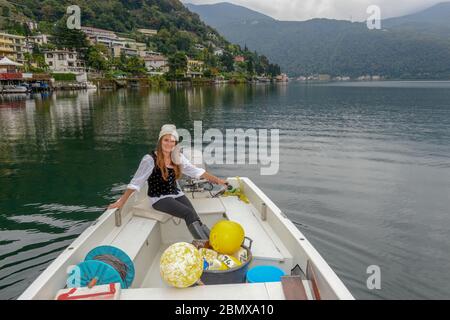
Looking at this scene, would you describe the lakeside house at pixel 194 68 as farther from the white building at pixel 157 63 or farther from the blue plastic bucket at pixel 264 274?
the blue plastic bucket at pixel 264 274

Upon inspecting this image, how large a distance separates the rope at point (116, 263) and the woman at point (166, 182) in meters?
1.45

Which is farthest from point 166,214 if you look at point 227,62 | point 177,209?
point 227,62

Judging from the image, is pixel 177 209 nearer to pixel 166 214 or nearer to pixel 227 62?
pixel 166 214

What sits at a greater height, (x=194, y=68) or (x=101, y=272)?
(x=194, y=68)

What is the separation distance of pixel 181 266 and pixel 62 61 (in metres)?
106

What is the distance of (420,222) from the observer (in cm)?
923

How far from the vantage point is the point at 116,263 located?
426 centimetres

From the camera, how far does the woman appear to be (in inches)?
221

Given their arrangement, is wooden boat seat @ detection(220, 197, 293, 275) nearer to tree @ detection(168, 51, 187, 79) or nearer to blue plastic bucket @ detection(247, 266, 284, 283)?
blue plastic bucket @ detection(247, 266, 284, 283)

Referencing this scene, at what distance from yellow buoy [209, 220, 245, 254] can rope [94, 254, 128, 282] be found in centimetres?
120

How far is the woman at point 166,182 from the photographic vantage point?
562 centimetres

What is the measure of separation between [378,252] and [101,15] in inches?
7171
